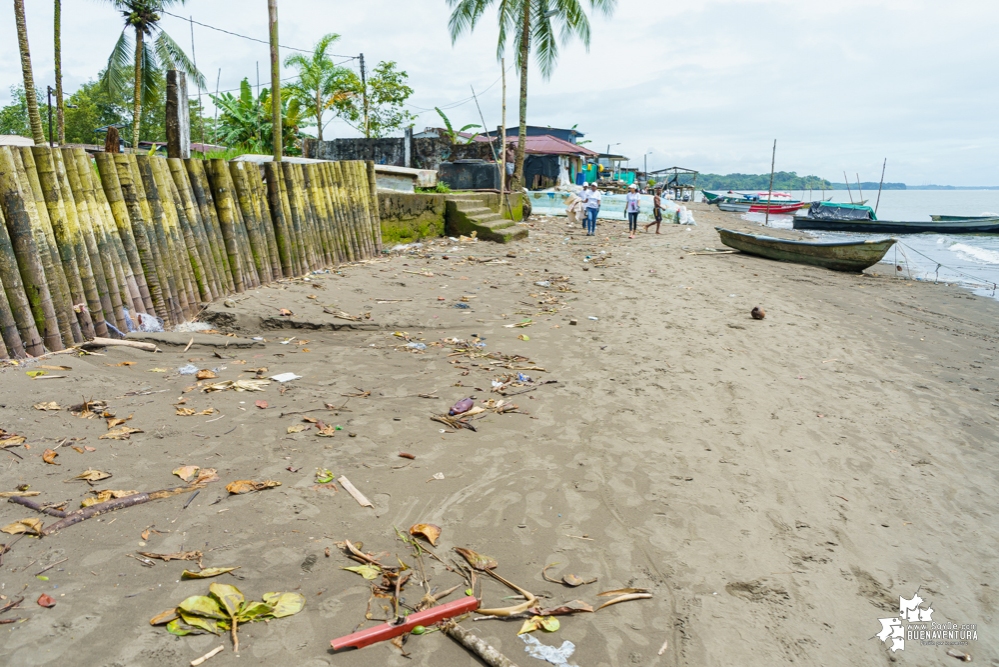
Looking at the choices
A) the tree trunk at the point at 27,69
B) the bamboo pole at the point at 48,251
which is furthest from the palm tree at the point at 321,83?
the bamboo pole at the point at 48,251

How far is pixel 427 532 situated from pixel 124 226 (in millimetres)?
4155

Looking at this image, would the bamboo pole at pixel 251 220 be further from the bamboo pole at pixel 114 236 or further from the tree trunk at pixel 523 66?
the tree trunk at pixel 523 66

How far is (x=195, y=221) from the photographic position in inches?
243

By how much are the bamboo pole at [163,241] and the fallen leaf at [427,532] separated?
4.00m

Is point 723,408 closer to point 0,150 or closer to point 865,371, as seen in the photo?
point 865,371

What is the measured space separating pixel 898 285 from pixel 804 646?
12.4 m

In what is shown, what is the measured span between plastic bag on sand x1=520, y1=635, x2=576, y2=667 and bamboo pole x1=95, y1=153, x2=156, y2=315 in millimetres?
4673

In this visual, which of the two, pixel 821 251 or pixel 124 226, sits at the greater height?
pixel 124 226

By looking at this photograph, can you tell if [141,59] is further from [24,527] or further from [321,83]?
[24,527]

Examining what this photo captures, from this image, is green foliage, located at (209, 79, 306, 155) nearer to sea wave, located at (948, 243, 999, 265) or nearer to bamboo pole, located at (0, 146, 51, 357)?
A: bamboo pole, located at (0, 146, 51, 357)

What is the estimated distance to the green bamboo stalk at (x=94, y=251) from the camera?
16.1 feet

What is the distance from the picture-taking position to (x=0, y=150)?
14.2 feet

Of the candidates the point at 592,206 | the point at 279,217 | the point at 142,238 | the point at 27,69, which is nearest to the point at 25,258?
→ the point at 142,238

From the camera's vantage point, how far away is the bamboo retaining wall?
4465 mm
